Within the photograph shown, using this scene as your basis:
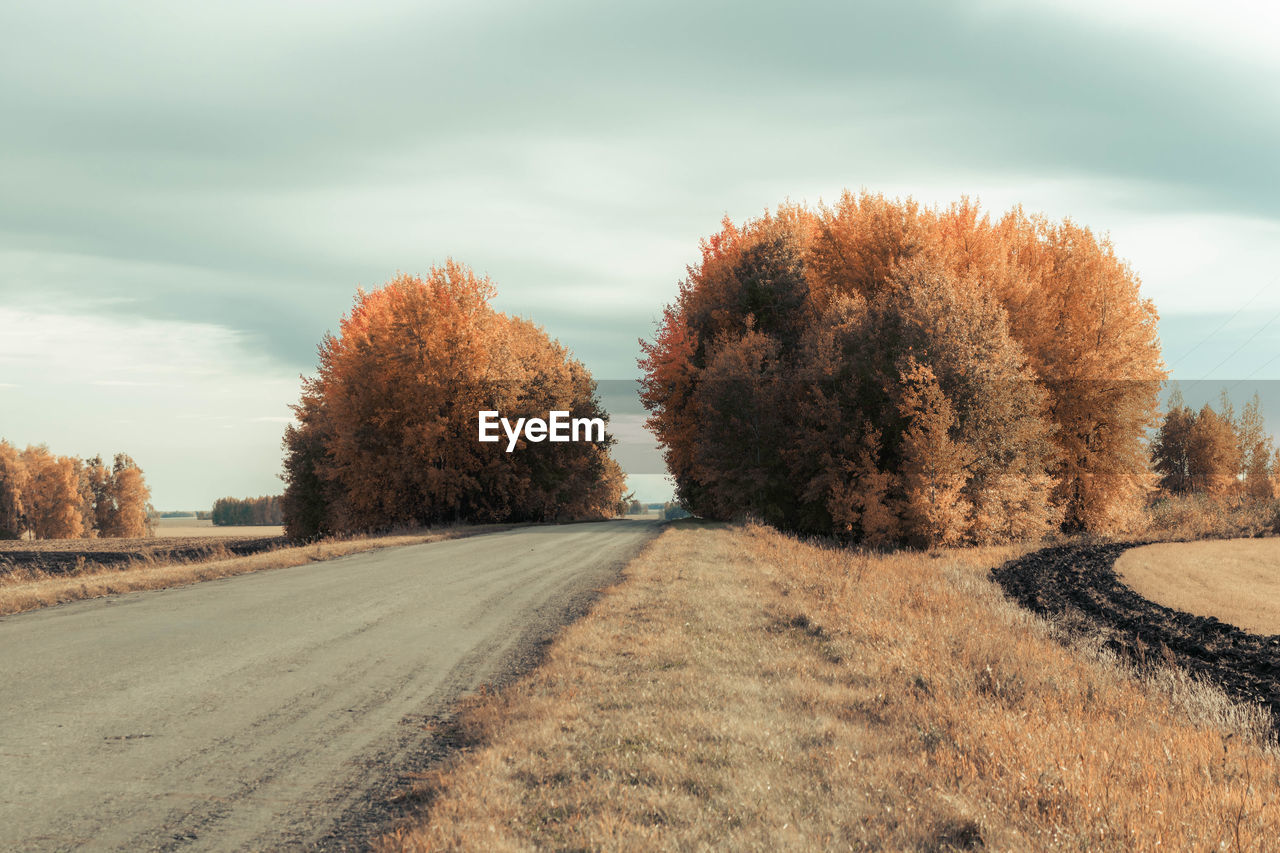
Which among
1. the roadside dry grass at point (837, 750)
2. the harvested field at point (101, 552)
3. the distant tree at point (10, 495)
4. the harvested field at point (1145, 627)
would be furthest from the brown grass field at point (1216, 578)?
the distant tree at point (10, 495)

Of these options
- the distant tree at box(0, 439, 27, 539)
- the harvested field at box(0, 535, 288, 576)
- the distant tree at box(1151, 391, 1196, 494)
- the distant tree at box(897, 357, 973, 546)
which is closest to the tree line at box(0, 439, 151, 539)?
the distant tree at box(0, 439, 27, 539)

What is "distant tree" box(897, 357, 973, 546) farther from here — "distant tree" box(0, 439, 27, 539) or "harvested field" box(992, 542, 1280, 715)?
"distant tree" box(0, 439, 27, 539)

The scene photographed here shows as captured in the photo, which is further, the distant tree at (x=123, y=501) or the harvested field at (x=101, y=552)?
the distant tree at (x=123, y=501)

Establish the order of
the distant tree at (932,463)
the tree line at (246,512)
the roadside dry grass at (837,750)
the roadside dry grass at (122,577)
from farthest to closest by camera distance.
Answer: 1. the tree line at (246,512)
2. the distant tree at (932,463)
3. the roadside dry grass at (122,577)
4. the roadside dry grass at (837,750)

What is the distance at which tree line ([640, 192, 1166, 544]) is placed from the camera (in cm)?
3494

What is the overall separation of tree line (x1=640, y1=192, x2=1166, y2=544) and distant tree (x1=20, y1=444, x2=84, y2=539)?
282 ft

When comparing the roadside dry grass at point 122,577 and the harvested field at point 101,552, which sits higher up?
the roadside dry grass at point 122,577

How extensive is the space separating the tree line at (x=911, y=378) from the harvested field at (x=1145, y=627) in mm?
5976

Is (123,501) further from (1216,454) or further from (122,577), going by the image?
(1216,454)

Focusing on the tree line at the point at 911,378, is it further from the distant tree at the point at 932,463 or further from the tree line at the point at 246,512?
the tree line at the point at 246,512

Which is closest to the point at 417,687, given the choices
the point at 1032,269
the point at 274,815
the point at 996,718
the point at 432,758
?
the point at 432,758

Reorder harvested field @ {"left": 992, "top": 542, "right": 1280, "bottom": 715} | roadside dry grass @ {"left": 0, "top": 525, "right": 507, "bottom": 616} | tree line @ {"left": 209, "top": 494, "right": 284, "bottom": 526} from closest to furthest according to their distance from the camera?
roadside dry grass @ {"left": 0, "top": 525, "right": 507, "bottom": 616}
harvested field @ {"left": 992, "top": 542, "right": 1280, "bottom": 715}
tree line @ {"left": 209, "top": 494, "right": 284, "bottom": 526}

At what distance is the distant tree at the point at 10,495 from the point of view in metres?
92.5

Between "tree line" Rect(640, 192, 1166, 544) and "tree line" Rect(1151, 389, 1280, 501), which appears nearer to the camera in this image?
"tree line" Rect(640, 192, 1166, 544)
